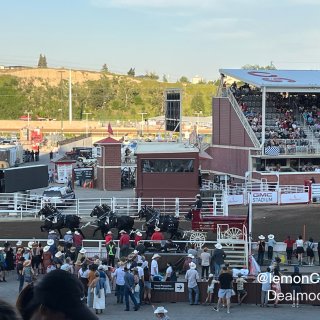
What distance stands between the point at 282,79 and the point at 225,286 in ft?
105

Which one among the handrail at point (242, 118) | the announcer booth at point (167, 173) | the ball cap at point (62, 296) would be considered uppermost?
the handrail at point (242, 118)

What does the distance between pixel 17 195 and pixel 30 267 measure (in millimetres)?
15862

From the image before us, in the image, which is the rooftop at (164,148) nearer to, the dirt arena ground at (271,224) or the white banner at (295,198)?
the dirt arena ground at (271,224)

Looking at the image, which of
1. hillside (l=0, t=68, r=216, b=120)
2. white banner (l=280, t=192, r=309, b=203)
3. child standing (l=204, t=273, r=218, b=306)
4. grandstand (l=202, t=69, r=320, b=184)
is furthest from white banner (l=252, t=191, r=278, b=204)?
hillside (l=0, t=68, r=216, b=120)

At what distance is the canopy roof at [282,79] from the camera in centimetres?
4412

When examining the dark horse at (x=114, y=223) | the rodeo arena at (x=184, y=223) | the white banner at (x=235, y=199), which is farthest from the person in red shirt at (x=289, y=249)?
the white banner at (x=235, y=199)

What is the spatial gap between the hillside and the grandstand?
94.3 m

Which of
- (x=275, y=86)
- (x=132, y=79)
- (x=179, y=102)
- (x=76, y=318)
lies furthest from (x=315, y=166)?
(x=132, y=79)

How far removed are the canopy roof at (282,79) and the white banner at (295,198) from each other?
8804 mm

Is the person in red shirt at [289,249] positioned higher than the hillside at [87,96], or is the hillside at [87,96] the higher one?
the hillside at [87,96]

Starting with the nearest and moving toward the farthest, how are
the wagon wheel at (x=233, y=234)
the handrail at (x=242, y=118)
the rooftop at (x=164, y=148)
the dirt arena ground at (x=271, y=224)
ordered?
the wagon wheel at (x=233, y=234)
the dirt arena ground at (x=271, y=224)
the rooftop at (x=164, y=148)
the handrail at (x=242, y=118)

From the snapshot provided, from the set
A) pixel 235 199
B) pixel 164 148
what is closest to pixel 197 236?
pixel 164 148

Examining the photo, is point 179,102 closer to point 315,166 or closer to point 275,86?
point 275,86

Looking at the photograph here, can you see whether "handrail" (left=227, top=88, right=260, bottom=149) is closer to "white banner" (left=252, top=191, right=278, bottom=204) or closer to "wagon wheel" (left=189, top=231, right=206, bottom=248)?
"white banner" (left=252, top=191, right=278, bottom=204)
